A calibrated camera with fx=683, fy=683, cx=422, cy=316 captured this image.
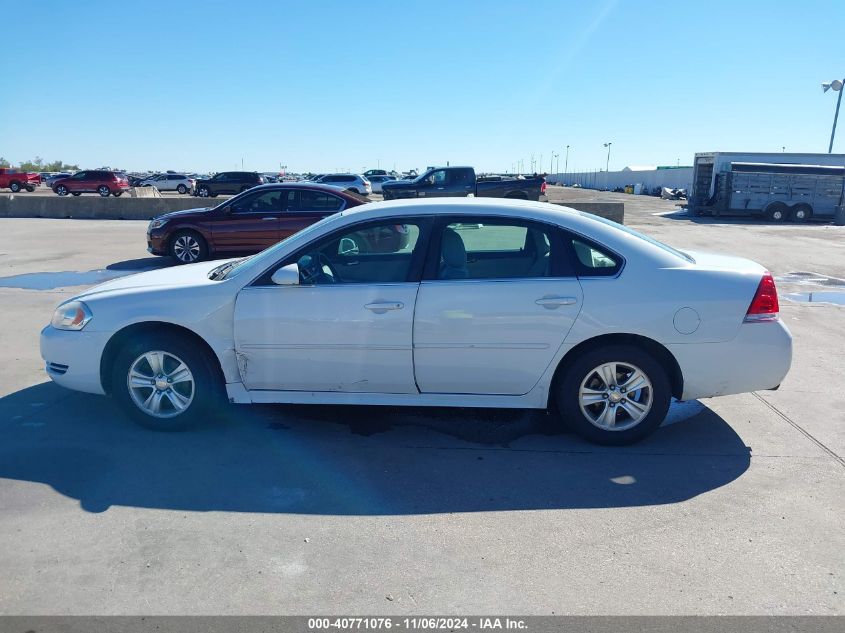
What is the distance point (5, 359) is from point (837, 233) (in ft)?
84.4

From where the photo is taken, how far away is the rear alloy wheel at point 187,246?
42.0 feet

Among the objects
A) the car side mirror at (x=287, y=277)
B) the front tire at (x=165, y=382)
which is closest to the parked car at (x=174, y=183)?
the front tire at (x=165, y=382)

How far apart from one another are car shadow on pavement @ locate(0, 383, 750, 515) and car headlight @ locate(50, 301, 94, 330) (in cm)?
74

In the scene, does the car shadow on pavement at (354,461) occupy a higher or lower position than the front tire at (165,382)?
lower

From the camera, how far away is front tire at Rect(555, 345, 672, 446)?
15.1 feet

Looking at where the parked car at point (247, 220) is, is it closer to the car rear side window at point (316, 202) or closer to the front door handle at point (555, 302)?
the car rear side window at point (316, 202)

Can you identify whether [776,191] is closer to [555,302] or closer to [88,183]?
[555,302]

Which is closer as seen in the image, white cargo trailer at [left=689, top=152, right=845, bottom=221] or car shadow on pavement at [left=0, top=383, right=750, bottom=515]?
car shadow on pavement at [left=0, top=383, right=750, bottom=515]

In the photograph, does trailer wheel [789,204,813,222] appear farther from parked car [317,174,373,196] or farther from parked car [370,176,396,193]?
parked car [370,176,396,193]

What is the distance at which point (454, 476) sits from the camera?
4312 millimetres

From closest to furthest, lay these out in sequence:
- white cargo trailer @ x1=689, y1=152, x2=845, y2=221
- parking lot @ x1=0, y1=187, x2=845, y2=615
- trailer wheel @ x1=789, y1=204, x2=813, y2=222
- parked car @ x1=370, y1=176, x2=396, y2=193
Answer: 1. parking lot @ x1=0, y1=187, x2=845, y2=615
2. trailer wheel @ x1=789, y1=204, x2=813, y2=222
3. white cargo trailer @ x1=689, y1=152, x2=845, y2=221
4. parked car @ x1=370, y1=176, x2=396, y2=193

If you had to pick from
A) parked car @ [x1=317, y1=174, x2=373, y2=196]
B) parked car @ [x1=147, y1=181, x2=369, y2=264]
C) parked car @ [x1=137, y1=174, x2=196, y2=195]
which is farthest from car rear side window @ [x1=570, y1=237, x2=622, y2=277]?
parked car @ [x1=137, y1=174, x2=196, y2=195]

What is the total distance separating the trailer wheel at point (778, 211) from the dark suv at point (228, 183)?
25.6 meters

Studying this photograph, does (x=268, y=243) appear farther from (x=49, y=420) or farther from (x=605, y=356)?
(x=605, y=356)
